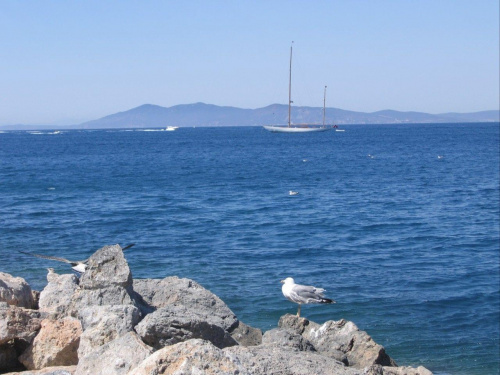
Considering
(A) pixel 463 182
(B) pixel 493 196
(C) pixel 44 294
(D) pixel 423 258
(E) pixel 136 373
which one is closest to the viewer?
(E) pixel 136 373

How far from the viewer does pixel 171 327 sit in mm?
5945

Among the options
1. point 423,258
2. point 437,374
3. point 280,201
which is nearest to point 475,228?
point 423,258

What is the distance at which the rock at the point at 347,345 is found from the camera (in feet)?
25.7

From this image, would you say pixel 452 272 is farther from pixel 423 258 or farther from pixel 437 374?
pixel 437 374

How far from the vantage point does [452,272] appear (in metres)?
18.7

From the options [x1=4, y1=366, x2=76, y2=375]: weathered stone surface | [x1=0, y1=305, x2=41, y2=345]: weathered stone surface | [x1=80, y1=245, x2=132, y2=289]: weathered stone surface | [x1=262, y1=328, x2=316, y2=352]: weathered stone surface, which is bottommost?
[x1=262, y1=328, x2=316, y2=352]: weathered stone surface

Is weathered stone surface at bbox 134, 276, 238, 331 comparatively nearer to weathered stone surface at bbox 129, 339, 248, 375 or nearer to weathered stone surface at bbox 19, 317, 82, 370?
weathered stone surface at bbox 19, 317, 82, 370

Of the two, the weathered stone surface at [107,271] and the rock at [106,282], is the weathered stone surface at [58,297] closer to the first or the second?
the rock at [106,282]

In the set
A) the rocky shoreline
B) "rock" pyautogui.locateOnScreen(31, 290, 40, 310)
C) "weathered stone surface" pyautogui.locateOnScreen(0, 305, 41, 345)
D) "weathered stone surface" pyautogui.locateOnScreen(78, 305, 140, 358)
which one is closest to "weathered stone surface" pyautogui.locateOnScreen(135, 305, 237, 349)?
the rocky shoreline

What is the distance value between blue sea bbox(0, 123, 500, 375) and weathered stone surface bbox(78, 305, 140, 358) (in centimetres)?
720

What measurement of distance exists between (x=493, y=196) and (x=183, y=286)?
3043cm

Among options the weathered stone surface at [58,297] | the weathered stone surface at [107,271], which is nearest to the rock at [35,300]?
the weathered stone surface at [58,297]

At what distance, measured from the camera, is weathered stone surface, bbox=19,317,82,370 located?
6152mm

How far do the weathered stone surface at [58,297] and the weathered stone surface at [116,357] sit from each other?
222 cm
